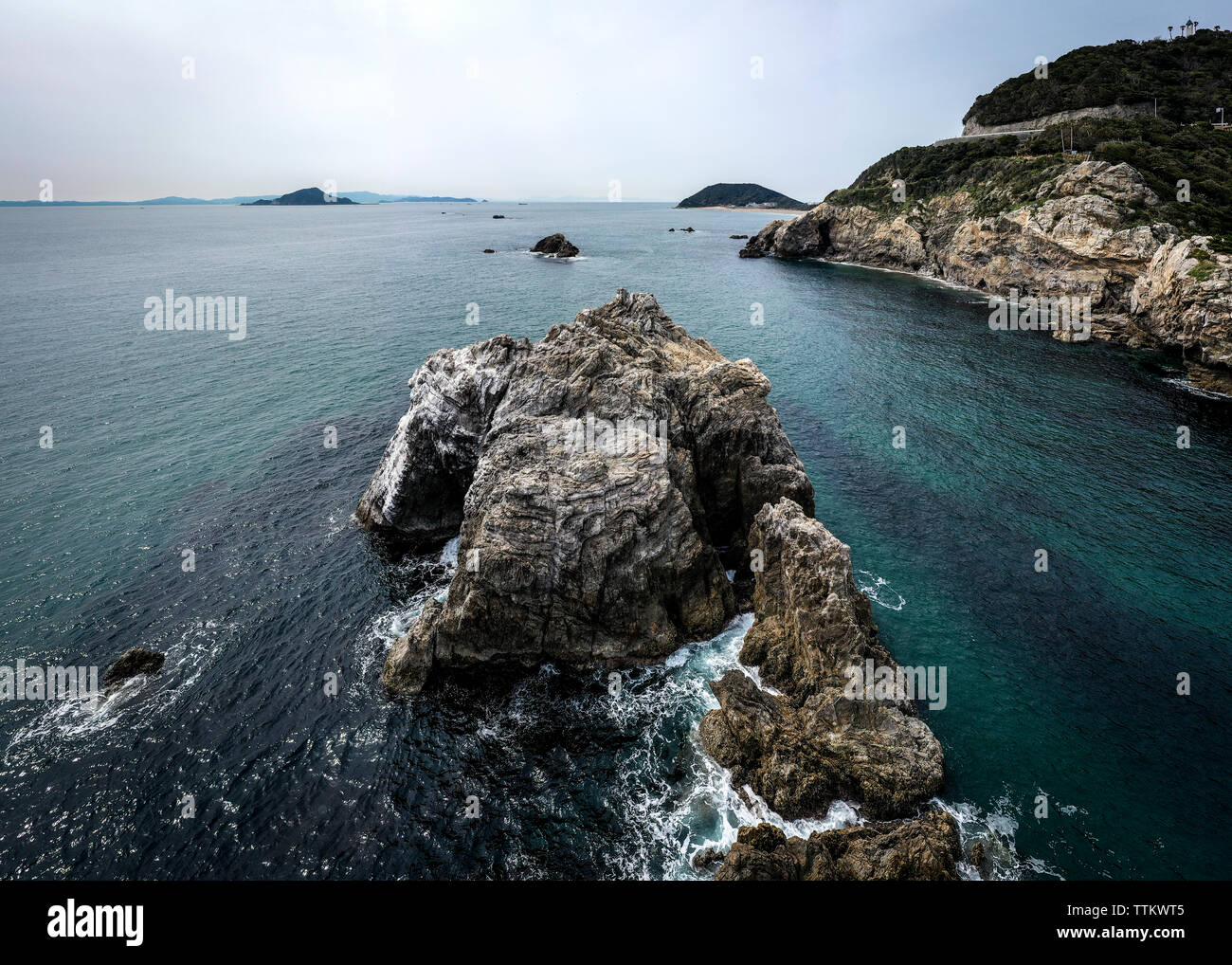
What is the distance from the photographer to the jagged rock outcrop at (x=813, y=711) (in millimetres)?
23281

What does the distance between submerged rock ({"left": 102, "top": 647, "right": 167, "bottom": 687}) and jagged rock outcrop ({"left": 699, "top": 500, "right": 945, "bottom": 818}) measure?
2792cm

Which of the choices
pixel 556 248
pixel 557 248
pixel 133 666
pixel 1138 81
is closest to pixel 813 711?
pixel 133 666

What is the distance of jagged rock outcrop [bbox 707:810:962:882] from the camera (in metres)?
19.6

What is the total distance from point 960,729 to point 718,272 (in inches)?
4984

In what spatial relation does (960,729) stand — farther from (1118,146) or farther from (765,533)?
(1118,146)

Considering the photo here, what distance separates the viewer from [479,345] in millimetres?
39844

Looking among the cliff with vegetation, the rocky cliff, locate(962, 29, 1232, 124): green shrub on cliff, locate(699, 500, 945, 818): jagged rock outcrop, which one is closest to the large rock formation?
the cliff with vegetation

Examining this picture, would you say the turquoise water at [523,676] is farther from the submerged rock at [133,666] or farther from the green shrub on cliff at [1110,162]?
the green shrub on cliff at [1110,162]

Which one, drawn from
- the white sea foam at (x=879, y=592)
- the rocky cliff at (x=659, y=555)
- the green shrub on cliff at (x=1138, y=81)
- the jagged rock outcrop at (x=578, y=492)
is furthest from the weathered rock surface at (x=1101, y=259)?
the rocky cliff at (x=659, y=555)

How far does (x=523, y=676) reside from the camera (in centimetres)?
2955

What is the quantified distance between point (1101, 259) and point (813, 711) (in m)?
86.7

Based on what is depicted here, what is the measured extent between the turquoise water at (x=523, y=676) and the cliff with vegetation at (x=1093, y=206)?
11.4m

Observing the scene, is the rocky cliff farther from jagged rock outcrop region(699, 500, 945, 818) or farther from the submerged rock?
the submerged rock
